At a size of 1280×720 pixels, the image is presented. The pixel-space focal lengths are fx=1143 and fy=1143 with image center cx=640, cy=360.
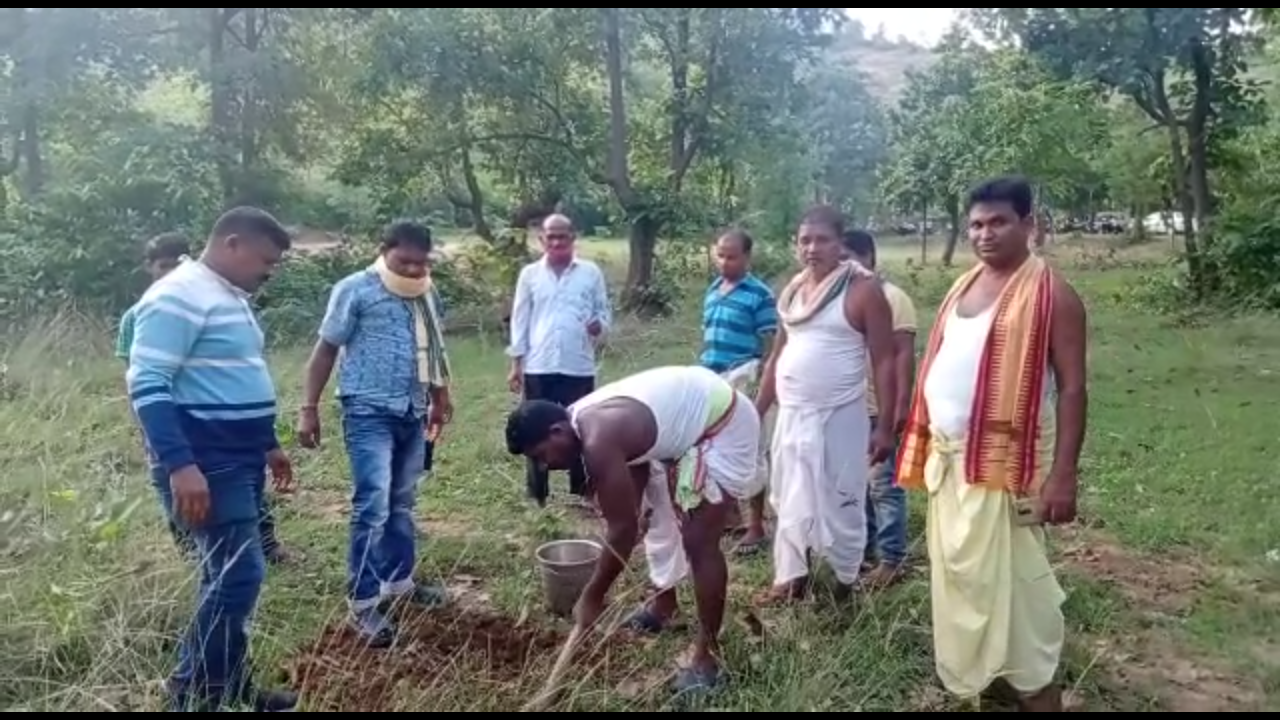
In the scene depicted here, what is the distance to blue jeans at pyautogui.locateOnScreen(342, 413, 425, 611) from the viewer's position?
12.8ft

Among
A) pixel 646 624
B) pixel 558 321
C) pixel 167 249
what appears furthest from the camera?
pixel 558 321

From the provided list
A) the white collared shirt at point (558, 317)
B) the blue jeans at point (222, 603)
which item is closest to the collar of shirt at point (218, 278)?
the blue jeans at point (222, 603)

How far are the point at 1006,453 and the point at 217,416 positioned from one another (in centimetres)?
208

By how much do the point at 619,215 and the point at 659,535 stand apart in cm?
1047

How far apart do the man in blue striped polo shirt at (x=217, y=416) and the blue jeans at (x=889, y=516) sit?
2.24m

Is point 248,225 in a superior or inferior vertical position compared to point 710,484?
superior

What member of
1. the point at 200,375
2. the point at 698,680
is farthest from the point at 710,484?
the point at 200,375

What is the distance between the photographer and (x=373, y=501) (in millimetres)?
3891

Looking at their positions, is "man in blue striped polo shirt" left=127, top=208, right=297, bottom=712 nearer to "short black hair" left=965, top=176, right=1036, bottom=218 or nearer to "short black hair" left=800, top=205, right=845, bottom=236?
"short black hair" left=800, top=205, right=845, bottom=236

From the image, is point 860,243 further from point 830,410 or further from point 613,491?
point 613,491

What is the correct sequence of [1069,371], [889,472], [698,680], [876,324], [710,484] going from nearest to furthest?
[1069,371], [698,680], [710,484], [876,324], [889,472]

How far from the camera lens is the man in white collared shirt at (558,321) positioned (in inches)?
213

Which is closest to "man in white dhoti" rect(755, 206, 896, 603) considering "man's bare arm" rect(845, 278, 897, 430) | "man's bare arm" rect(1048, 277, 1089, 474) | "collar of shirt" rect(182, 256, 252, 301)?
"man's bare arm" rect(845, 278, 897, 430)

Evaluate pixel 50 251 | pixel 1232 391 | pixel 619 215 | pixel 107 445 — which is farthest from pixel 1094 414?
pixel 50 251
